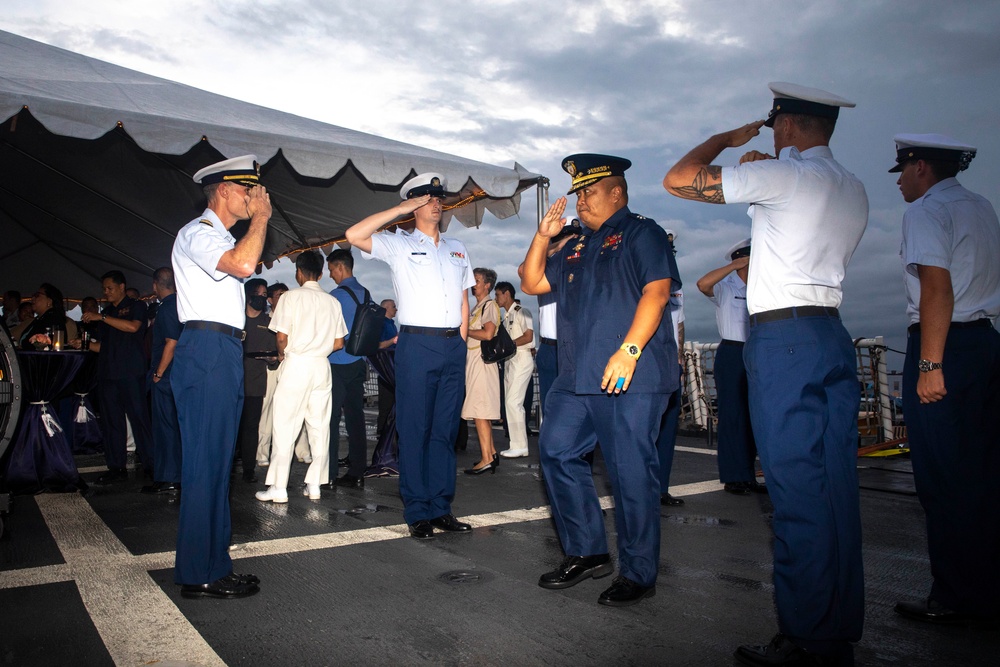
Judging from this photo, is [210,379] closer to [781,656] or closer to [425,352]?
[425,352]

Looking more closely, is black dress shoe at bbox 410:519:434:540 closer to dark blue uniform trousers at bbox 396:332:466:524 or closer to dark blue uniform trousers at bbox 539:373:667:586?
dark blue uniform trousers at bbox 396:332:466:524

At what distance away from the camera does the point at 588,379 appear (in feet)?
11.0

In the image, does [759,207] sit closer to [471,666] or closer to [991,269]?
[991,269]

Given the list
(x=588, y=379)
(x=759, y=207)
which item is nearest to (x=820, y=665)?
(x=588, y=379)

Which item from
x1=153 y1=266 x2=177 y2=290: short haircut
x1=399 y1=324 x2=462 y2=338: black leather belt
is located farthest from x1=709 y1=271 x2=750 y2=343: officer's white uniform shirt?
x1=153 y1=266 x2=177 y2=290: short haircut

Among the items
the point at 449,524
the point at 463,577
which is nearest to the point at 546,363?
the point at 449,524

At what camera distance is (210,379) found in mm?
3512

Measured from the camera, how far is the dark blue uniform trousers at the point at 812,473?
2510 mm

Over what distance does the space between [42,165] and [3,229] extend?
3.14 m

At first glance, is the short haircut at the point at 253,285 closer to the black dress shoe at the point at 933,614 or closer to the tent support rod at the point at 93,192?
the tent support rod at the point at 93,192

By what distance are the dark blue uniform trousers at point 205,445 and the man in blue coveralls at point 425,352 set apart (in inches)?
57.0

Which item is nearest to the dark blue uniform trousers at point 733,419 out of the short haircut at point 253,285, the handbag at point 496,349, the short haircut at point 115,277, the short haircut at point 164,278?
Result: the handbag at point 496,349

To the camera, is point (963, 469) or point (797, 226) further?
point (963, 469)

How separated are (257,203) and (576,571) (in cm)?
248
